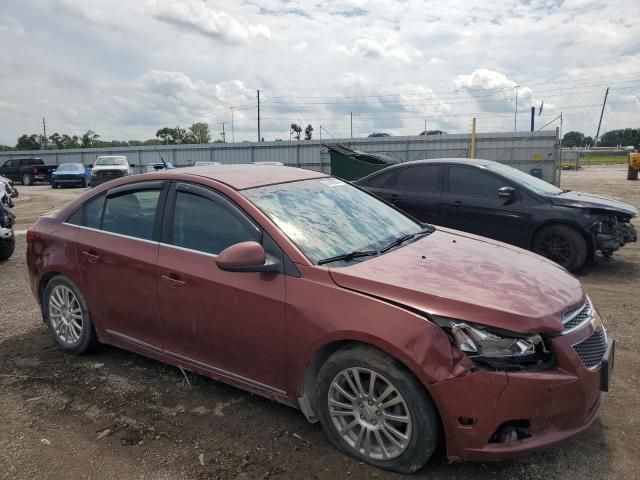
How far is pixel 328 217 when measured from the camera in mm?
3451

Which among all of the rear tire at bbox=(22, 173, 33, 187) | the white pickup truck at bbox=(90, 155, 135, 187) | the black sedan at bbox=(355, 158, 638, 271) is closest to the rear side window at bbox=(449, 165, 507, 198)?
the black sedan at bbox=(355, 158, 638, 271)

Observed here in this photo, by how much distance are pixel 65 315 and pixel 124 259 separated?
3.40ft

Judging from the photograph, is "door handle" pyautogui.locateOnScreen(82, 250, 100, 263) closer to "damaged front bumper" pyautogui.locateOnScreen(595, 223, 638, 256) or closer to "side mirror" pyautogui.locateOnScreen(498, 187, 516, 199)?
"side mirror" pyautogui.locateOnScreen(498, 187, 516, 199)

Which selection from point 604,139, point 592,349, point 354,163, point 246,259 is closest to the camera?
point 592,349

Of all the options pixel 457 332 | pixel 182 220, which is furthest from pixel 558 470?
pixel 182 220

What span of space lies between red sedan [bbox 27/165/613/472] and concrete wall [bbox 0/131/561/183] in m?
18.3

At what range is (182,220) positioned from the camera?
351cm

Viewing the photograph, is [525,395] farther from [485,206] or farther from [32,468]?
[485,206]

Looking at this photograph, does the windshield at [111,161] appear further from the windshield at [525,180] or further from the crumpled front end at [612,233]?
the crumpled front end at [612,233]

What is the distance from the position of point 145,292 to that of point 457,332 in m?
2.17

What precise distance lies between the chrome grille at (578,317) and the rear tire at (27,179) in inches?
1370

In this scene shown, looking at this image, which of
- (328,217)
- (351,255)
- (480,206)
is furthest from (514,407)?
(480,206)

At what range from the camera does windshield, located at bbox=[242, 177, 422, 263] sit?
10.3ft

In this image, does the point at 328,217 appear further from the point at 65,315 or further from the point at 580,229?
the point at 580,229
